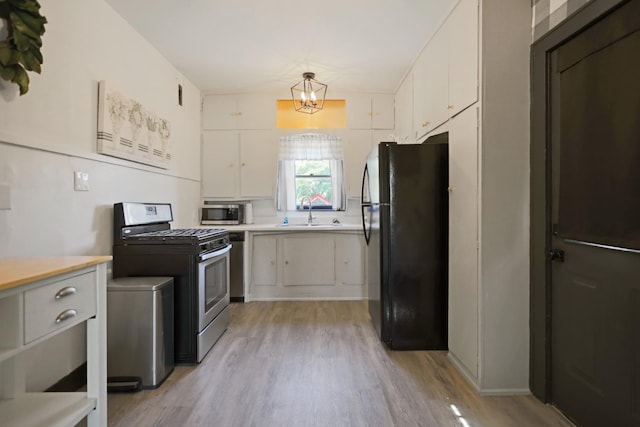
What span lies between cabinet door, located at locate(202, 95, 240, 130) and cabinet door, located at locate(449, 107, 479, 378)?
2.79 metres

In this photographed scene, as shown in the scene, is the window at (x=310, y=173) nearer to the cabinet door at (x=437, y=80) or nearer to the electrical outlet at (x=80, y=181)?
the cabinet door at (x=437, y=80)

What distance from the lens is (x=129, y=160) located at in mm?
2645

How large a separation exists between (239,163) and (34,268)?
3.17m

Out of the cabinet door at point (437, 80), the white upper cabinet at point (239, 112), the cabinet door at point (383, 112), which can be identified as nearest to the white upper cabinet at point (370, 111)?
the cabinet door at point (383, 112)

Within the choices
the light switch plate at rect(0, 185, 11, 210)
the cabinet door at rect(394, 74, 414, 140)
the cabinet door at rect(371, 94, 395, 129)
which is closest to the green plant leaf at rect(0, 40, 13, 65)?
the light switch plate at rect(0, 185, 11, 210)

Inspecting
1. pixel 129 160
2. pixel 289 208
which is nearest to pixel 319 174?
pixel 289 208

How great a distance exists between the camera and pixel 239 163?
169 inches

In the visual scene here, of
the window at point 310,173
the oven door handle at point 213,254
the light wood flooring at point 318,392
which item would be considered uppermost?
the window at point 310,173

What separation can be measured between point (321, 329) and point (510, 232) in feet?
5.93

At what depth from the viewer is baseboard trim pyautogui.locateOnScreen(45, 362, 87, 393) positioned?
76.0 inches

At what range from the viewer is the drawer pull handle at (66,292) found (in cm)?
123

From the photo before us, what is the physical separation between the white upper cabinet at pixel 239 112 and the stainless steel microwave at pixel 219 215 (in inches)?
39.6

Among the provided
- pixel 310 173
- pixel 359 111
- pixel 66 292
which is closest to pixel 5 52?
pixel 66 292

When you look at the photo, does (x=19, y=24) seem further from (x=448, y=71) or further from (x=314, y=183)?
(x=314, y=183)
